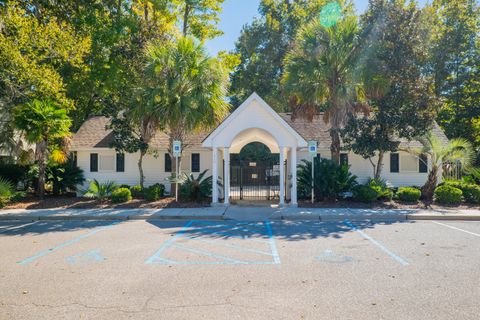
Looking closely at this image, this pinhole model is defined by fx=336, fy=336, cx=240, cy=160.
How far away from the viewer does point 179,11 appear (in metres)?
24.5

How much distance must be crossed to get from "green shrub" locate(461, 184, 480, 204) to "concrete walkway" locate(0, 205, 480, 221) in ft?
6.58

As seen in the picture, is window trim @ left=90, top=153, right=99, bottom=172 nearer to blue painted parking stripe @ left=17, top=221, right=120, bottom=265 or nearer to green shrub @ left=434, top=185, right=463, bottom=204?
blue painted parking stripe @ left=17, top=221, right=120, bottom=265

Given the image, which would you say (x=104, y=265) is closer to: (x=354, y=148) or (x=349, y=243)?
(x=349, y=243)

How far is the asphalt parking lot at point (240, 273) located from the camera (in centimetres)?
467

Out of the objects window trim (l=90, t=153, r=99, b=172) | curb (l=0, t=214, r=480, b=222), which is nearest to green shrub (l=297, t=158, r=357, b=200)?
curb (l=0, t=214, r=480, b=222)

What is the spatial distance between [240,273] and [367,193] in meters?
11.0

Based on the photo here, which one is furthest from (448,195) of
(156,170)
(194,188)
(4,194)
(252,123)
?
(4,194)

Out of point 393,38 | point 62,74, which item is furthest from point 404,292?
point 62,74

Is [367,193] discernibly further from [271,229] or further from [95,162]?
[95,162]

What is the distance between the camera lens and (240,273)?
6.26 meters

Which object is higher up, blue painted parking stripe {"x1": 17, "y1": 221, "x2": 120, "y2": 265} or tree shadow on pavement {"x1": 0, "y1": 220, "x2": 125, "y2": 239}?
tree shadow on pavement {"x1": 0, "y1": 220, "x2": 125, "y2": 239}

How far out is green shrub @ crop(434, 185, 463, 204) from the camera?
15.4m

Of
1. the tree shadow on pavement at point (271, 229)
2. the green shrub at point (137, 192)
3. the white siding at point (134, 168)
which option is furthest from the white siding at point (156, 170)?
the tree shadow on pavement at point (271, 229)

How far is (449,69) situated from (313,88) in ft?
64.3
